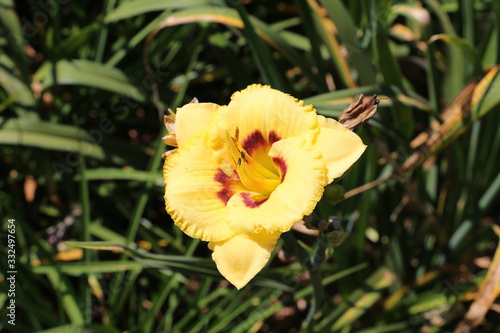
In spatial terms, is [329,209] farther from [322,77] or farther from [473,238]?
[473,238]

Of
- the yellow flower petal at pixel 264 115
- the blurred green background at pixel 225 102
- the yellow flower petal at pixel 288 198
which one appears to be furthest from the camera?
the blurred green background at pixel 225 102

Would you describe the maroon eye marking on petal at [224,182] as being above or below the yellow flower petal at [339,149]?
below

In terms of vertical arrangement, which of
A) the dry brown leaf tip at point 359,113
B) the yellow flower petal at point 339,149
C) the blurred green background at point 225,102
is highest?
the dry brown leaf tip at point 359,113

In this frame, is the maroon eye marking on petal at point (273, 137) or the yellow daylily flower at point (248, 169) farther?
the maroon eye marking on petal at point (273, 137)

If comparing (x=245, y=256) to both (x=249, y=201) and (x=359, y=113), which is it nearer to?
(x=249, y=201)

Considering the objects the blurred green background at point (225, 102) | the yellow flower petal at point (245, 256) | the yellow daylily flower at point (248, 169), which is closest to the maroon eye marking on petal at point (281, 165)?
the yellow daylily flower at point (248, 169)

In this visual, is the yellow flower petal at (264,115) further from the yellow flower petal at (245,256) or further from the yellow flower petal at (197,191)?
the yellow flower petal at (245,256)

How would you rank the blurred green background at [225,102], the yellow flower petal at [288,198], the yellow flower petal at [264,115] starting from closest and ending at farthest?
the yellow flower petal at [288,198]
the yellow flower petal at [264,115]
the blurred green background at [225,102]
